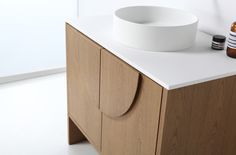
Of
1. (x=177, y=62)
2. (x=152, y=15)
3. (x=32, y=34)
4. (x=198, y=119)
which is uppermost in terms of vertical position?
(x=152, y=15)

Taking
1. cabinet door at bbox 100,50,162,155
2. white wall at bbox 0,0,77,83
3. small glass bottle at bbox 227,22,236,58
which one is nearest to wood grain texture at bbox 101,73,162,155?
cabinet door at bbox 100,50,162,155

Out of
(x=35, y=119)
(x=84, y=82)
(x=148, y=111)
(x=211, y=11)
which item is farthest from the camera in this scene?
(x=35, y=119)

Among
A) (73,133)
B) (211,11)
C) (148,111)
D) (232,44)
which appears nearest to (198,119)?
(148,111)

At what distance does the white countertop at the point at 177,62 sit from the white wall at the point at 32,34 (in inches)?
54.4

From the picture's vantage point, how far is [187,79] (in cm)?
116

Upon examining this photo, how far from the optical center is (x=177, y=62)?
51.7 inches

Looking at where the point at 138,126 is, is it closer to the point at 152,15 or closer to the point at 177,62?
the point at 177,62

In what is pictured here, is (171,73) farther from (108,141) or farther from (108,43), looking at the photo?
(108,141)

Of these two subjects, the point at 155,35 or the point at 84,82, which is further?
the point at 84,82

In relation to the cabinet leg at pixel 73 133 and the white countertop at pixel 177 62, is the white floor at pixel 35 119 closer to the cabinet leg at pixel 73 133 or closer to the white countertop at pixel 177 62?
the cabinet leg at pixel 73 133

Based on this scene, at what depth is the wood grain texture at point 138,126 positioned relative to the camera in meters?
1.23

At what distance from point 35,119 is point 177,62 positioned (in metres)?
1.40

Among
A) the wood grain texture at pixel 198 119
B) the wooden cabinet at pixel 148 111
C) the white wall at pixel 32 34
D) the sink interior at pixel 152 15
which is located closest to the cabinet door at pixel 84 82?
the wooden cabinet at pixel 148 111

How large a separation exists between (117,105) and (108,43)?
0.28 metres
